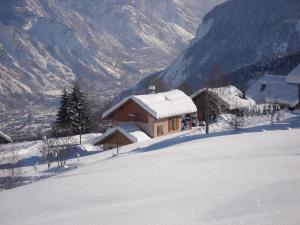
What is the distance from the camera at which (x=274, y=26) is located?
199125 millimetres

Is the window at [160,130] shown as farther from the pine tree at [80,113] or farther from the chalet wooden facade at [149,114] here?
the pine tree at [80,113]

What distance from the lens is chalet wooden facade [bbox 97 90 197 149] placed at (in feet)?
119

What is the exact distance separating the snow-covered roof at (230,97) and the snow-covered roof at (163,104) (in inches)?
227

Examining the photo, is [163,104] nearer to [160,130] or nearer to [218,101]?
[160,130]

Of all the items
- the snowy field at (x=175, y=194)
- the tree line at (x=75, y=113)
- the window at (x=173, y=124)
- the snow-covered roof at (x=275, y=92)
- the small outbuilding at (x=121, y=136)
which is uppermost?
the snow-covered roof at (x=275, y=92)

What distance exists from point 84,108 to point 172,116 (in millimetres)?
16585

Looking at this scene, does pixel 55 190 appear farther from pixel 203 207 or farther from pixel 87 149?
pixel 87 149

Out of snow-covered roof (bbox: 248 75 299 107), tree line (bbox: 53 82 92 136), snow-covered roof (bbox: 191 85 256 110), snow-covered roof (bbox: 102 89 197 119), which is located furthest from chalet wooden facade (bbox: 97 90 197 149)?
snow-covered roof (bbox: 248 75 299 107)

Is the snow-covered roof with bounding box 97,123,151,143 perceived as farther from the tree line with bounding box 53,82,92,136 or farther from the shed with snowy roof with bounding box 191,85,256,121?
the tree line with bounding box 53,82,92,136

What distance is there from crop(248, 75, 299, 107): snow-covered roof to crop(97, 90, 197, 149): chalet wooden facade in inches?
598

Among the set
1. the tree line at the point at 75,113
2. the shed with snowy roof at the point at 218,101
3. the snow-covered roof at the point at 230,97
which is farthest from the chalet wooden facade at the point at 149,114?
the tree line at the point at 75,113

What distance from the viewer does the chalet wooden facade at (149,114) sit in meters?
36.2

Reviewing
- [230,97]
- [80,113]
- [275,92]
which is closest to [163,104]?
[230,97]

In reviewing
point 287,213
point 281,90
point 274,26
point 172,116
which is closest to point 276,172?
point 287,213
